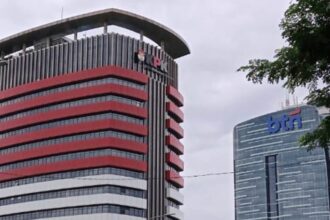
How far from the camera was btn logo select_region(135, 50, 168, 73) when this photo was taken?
99831 mm

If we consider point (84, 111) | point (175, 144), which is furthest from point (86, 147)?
point (175, 144)

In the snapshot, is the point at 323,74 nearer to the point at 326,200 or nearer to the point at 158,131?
the point at 158,131

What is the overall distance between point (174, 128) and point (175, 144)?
7.63 feet

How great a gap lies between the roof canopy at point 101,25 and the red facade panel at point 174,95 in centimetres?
816

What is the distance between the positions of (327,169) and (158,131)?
318 ft

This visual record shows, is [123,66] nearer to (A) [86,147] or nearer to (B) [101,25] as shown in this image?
(B) [101,25]

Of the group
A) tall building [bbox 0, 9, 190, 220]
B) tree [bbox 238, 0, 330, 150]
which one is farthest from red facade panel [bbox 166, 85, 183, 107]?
tree [bbox 238, 0, 330, 150]

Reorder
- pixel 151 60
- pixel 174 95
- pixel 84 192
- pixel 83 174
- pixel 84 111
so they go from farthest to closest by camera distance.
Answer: pixel 174 95
pixel 151 60
pixel 84 111
pixel 83 174
pixel 84 192

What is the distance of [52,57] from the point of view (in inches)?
4003

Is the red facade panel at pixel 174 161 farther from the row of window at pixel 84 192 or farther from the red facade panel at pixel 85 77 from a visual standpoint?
the red facade panel at pixel 85 77

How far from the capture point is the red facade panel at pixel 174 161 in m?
99.4

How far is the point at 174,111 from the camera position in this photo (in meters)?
103

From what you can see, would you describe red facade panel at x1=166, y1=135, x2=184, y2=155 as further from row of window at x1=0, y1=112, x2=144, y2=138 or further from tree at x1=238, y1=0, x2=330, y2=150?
tree at x1=238, y1=0, x2=330, y2=150

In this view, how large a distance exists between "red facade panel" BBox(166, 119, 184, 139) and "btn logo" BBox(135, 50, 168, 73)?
787cm
